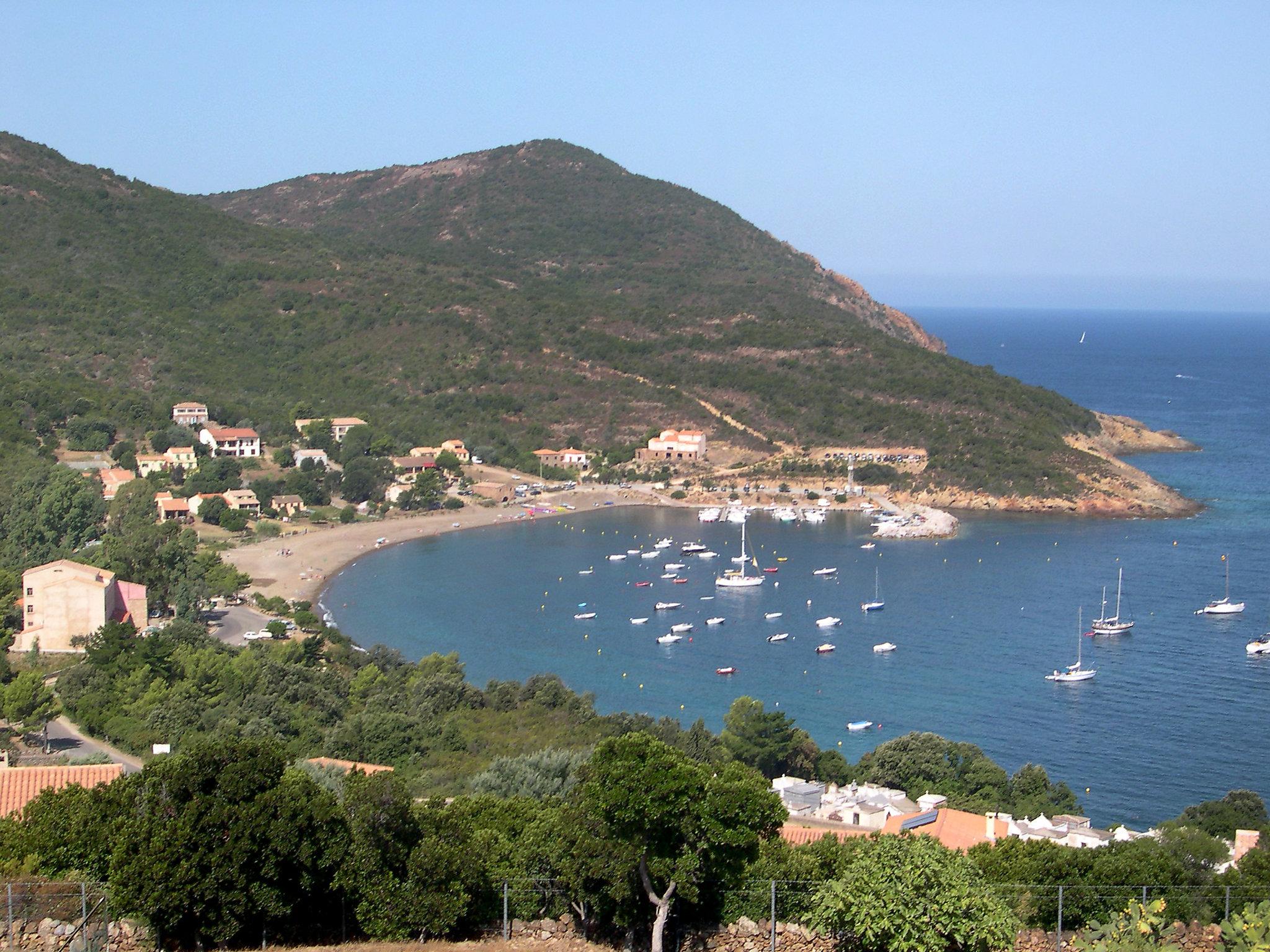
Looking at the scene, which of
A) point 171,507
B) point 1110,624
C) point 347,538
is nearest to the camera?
point 1110,624

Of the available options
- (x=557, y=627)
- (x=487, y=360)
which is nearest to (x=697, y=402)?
(x=487, y=360)

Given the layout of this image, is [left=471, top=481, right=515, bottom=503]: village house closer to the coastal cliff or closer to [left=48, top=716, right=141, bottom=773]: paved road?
the coastal cliff

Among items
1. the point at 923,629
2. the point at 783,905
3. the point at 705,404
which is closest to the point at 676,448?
Result: the point at 705,404

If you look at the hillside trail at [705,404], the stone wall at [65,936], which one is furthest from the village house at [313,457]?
the stone wall at [65,936]

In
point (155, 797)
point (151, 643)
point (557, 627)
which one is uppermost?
point (155, 797)

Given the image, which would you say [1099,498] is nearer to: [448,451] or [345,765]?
[448,451]

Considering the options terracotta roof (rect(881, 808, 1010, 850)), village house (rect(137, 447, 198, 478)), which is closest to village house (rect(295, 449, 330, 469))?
village house (rect(137, 447, 198, 478))

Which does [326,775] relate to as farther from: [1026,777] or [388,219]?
[388,219]
